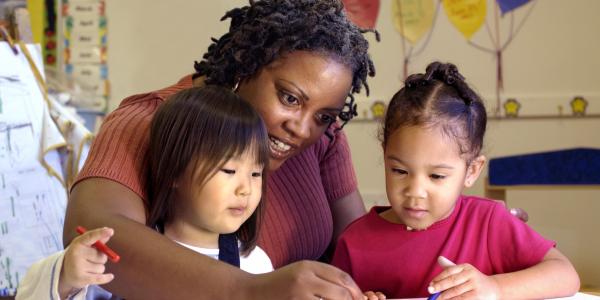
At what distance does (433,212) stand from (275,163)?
0.30 m

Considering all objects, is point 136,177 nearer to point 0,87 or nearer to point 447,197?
point 447,197

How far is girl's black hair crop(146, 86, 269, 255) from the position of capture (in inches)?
45.1

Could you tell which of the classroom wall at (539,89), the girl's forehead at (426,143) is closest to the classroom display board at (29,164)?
the classroom wall at (539,89)

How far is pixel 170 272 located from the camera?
91cm

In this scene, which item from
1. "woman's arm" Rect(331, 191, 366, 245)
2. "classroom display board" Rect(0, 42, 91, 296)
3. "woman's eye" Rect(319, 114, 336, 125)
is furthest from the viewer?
"classroom display board" Rect(0, 42, 91, 296)

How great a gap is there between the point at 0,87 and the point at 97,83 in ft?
3.29

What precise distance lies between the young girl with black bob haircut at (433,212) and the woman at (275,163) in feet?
0.49

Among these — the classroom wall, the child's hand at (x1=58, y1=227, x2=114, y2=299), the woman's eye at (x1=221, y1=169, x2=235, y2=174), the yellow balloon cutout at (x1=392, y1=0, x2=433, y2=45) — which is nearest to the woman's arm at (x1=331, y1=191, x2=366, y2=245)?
the woman's eye at (x1=221, y1=169, x2=235, y2=174)

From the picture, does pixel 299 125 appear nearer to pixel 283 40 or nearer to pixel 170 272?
pixel 283 40

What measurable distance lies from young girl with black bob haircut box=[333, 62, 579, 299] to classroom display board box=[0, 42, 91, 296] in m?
1.41

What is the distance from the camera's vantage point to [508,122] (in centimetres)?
285

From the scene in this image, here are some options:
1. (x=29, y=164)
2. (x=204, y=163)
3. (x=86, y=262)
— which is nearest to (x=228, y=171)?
(x=204, y=163)

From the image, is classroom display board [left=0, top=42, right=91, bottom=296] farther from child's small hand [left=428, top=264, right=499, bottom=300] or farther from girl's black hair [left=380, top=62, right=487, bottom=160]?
child's small hand [left=428, top=264, right=499, bottom=300]

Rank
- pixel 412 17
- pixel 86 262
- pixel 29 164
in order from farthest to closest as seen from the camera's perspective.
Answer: pixel 412 17
pixel 29 164
pixel 86 262
